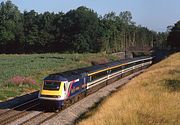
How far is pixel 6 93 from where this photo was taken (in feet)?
109

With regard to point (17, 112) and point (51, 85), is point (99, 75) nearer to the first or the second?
point (51, 85)

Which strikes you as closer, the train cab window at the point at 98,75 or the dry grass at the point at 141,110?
the dry grass at the point at 141,110

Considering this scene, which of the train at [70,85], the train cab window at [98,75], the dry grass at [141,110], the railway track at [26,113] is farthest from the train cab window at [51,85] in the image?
the train cab window at [98,75]

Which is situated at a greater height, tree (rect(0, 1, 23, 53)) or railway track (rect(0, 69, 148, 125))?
tree (rect(0, 1, 23, 53))

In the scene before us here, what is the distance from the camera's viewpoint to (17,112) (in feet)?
83.4

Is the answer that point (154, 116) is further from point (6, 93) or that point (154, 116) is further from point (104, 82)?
point (104, 82)

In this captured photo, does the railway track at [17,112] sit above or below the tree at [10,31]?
below

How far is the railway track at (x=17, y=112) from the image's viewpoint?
23062mm

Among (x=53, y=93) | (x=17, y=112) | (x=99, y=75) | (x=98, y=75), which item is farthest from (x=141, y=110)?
(x=99, y=75)

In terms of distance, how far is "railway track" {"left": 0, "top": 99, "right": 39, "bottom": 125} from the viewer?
75.7 ft

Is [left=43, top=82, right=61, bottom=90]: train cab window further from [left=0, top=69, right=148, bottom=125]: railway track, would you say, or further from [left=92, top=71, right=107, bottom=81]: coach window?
[left=92, top=71, right=107, bottom=81]: coach window

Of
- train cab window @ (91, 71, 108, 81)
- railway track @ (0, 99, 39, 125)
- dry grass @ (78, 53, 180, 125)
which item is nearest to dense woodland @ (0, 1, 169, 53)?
train cab window @ (91, 71, 108, 81)

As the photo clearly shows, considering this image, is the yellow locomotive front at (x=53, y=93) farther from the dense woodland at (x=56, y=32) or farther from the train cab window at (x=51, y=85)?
the dense woodland at (x=56, y=32)

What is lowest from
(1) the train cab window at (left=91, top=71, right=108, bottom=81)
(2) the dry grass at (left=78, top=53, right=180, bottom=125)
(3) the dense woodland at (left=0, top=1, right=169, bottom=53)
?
(2) the dry grass at (left=78, top=53, right=180, bottom=125)
